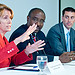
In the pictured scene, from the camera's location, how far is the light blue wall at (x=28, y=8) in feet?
10.6

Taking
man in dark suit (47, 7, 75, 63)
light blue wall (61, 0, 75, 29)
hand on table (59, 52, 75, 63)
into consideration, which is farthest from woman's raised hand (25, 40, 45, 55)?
light blue wall (61, 0, 75, 29)

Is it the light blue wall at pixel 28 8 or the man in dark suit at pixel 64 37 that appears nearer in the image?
the man in dark suit at pixel 64 37

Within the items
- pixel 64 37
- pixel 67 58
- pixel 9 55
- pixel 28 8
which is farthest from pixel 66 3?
pixel 9 55

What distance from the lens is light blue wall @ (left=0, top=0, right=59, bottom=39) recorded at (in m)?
3.24

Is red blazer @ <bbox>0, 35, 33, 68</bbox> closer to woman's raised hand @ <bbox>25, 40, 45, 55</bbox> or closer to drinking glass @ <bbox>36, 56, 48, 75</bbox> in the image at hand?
woman's raised hand @ <bbox>25, 40, 45, 55</bbox>

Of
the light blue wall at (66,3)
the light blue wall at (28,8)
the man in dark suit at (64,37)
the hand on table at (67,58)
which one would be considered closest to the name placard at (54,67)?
the hand on table at (67,58)

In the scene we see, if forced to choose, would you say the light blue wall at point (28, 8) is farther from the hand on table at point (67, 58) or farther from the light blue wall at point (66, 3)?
the hand on table at point (67, 58)

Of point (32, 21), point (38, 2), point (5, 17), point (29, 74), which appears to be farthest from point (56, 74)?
point (38, 2)

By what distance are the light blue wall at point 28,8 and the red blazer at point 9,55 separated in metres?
1.46

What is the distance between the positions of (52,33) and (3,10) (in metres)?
1.45

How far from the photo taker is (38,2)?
3.81m

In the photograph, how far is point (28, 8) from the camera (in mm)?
3541

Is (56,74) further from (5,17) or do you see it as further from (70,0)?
(70,0)

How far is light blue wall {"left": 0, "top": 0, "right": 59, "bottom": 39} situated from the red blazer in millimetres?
1461
